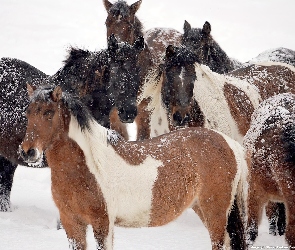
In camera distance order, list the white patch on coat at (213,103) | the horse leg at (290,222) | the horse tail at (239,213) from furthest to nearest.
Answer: the white patch on coat at (213,103), the horse tail at (239,213), the horse leg at (290,222)

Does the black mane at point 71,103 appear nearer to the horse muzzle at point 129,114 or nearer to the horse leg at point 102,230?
the horse leg at point 102,230

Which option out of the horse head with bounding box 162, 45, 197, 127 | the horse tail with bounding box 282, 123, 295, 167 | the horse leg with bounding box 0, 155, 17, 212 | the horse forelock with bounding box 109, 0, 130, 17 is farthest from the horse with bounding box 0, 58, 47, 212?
the horse tail with bounding box 282, 123, 295, 167

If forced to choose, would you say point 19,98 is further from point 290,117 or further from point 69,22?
point 69,22

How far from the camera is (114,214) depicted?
11.9 feet

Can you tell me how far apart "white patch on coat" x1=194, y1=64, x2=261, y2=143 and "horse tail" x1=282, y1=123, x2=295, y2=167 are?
1128mm

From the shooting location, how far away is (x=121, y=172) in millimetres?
3740

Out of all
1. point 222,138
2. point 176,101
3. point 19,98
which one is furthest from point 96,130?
point 19,98

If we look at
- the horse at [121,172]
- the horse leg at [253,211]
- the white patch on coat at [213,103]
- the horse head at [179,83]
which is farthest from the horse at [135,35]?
the horse leg at [253,211]

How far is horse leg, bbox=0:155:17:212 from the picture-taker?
5.89 meters

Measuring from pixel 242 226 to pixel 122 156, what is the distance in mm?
1234

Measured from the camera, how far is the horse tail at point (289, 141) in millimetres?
3914

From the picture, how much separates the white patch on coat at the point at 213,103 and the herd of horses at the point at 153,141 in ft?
0.04

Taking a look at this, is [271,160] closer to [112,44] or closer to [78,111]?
[78,111]

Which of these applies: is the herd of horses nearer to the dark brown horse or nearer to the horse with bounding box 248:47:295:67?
the dark brown horse
